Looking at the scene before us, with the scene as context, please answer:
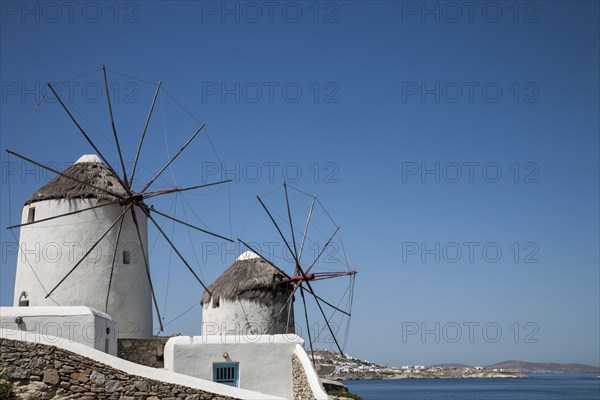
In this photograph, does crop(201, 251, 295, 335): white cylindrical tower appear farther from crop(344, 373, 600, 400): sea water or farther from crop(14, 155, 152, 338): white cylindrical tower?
crop(344, 373, 600, 400): sea water

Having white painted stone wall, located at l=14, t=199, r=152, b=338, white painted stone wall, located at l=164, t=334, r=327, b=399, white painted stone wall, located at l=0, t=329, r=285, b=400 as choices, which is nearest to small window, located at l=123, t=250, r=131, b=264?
white painted stone wall, located at l=14, t=199, r=152, b=338

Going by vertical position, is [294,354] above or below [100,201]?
below

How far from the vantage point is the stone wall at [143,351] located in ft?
56.4

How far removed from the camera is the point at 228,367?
1661 cm

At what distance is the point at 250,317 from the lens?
22344 millimetres

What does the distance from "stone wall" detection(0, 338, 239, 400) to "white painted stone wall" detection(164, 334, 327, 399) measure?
3.86m

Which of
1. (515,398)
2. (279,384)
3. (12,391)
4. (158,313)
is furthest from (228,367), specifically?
(515,398)

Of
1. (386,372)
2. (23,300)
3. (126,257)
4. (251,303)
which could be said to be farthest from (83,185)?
(386,372)

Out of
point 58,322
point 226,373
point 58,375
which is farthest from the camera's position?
point 226,373

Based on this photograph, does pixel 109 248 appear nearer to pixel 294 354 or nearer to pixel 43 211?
pixel 43 211

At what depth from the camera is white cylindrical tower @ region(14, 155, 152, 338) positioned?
17594mm

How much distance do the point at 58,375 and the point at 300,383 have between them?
234 inches

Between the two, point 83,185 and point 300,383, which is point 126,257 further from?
point 300,383

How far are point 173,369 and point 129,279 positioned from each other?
3221mm
